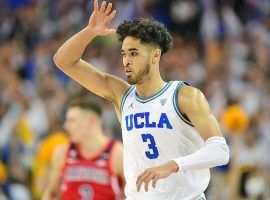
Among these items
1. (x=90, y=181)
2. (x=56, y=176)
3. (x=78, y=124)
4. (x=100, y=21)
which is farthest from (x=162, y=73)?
(x=100, y=21)

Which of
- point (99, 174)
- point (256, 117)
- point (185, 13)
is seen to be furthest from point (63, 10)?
point (99, 174)

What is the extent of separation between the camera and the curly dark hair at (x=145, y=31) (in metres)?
6.43

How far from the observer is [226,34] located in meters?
14.9

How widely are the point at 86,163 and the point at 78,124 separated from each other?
1.74 ft

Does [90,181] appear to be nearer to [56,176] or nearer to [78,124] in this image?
[56,176]

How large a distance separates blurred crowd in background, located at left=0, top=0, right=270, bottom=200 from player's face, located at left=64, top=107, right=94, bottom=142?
2.09 m

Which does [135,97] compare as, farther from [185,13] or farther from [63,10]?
[63,10]

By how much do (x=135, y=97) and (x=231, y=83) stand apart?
7.34 m

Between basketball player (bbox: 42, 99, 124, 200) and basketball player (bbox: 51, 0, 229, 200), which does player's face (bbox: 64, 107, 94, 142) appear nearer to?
basketball player (bbox: 42, 99, 124, 200)

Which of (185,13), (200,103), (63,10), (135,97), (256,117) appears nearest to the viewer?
(200,103)

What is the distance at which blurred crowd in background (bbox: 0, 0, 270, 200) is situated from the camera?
11.6m

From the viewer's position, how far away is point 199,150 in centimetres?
603

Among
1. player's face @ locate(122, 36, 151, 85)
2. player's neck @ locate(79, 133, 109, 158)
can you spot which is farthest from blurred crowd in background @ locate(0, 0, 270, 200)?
player's face @ locate(122, 36, 151, 85)

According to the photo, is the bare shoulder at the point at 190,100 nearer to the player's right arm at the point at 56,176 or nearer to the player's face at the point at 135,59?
the player's face at the point at 135,59
